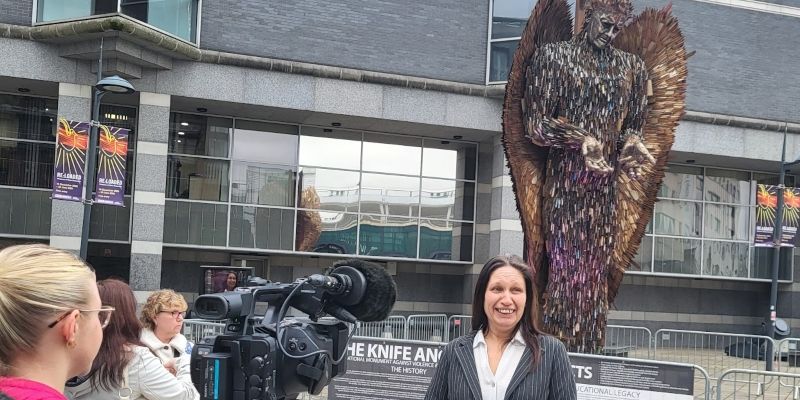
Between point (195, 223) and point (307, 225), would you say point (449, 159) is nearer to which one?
point (307, 225)

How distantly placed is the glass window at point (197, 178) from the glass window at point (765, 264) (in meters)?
16.0

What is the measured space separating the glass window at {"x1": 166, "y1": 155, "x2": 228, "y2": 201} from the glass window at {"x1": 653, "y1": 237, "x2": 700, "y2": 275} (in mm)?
12576

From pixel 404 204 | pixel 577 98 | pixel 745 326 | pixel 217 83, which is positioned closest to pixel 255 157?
pixel 217 83

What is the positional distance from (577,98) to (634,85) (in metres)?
0.88

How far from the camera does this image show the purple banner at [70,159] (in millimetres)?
14203

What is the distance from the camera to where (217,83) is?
17.8 metres

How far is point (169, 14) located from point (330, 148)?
5.54 metres

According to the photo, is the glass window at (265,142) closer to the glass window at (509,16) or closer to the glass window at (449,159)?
the glass window at (449,159)

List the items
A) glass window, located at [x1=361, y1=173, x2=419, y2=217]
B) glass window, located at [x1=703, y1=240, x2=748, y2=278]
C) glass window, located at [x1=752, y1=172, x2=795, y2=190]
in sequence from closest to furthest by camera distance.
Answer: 1. glass window, located at [x1=361, y1=173, x2=419, y2=217]
2. glass window, located at [x1=703, y1=240, x2=748, y2=278]
3. glass window, located at [x1=752, y1=172, x2=795, y2=190]

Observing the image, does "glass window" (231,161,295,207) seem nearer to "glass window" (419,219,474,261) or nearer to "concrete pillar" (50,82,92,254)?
"glass window" (419,219,474,261)

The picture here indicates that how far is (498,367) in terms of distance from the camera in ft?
10.3

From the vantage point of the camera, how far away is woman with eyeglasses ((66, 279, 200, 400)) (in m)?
3.13

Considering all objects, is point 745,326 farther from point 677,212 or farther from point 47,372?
point 47,372

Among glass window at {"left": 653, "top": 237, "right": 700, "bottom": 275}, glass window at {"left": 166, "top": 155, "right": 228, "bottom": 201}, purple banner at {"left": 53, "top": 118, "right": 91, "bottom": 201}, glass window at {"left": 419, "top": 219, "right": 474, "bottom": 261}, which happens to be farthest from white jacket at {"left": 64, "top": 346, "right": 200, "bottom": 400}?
glass window at {"left": 653, "top": 237, "right": 700, "bottom": 275}
